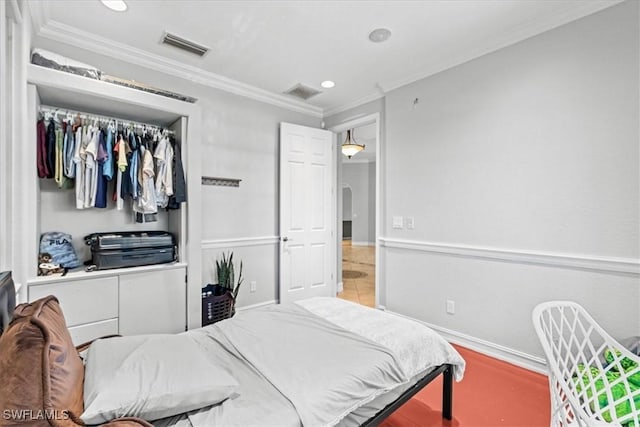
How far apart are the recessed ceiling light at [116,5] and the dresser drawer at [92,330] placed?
2362 millimetres

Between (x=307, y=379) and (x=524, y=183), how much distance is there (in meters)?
2.32

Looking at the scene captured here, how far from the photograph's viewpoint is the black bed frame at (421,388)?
1.39 metres

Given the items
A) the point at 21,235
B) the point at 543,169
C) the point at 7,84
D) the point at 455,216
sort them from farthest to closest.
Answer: the point at 455,216
the point at 543,169
the point at 21,235
the point at 7,84

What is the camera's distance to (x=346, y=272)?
20.5 ft

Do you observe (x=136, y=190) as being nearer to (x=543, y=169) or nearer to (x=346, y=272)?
(x=543, y=169)

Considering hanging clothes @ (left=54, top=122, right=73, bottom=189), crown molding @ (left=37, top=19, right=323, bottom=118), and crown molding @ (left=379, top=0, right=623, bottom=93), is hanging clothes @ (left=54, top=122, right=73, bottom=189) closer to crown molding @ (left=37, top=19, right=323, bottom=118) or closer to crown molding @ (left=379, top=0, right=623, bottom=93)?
crown molding @ (left=37, top=19, right=323, bottom=118)

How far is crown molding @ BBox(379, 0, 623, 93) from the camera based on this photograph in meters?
2.12

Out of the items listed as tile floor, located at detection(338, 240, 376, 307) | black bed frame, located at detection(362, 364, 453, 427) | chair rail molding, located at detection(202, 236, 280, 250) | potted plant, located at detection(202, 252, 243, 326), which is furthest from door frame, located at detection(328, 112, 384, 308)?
black bed frame, located at detection(362, 364, 453, 427)

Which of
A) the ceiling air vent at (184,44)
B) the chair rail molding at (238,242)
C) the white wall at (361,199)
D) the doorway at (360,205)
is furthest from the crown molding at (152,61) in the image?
the white wall at (361,199)

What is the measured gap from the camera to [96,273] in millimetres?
2295

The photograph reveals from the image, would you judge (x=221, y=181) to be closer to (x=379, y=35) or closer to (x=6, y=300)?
(x=379, y=35)

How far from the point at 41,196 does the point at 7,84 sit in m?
1.03

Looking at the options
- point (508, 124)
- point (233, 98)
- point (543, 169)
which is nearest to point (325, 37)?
point (233, 98)

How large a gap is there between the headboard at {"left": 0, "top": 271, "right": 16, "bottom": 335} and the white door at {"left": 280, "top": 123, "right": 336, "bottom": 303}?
103 inches
